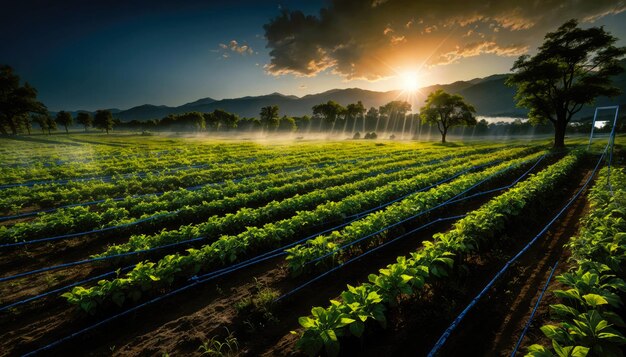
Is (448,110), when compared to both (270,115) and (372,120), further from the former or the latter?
(372,120)

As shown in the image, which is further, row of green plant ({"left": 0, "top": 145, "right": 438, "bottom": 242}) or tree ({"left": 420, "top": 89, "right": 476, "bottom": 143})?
tree ({"left": 420, "top": 89, "right": 476, "bottom": 143})

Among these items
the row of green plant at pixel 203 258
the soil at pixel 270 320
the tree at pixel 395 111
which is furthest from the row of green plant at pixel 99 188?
the tree at pixel 395 111

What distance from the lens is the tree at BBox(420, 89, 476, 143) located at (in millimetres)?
56125

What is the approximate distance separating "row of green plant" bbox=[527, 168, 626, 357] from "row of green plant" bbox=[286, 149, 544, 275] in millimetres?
4172

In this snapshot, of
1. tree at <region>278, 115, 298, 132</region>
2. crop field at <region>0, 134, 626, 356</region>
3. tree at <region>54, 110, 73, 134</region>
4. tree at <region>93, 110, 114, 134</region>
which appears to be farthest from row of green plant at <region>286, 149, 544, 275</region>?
tree at <region>54, 110, 73, 134</region>

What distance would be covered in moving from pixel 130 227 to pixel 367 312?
9736 millimetres

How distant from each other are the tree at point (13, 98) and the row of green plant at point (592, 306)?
11832 centimetres

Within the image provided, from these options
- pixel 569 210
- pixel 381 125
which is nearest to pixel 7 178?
pixel 569 210

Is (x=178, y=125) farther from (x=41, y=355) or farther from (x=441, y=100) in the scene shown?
(x=41, y=355)

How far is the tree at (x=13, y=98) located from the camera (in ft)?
247

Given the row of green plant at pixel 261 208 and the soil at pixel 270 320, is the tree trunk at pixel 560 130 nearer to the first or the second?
the row of green plant at pixel 261 208

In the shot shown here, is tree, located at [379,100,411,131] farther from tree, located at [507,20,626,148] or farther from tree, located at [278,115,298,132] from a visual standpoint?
tree, located at [507,20,626,148]

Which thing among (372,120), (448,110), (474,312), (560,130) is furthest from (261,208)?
(372,120)

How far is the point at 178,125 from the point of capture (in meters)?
147
